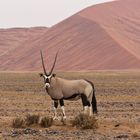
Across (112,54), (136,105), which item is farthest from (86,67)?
(136,105)

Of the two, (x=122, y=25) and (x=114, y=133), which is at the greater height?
(x=122, y=25)

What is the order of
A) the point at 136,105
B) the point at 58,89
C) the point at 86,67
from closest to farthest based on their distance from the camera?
the point at 58,89 < the point at 136,105 < the point at 86,67

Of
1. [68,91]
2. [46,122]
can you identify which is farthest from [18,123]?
[68,91]

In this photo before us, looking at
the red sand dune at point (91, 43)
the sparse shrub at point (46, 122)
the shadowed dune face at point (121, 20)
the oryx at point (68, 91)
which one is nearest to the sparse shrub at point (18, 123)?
the sparse shrub at point (46, 122)

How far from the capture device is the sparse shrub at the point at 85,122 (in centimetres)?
1485

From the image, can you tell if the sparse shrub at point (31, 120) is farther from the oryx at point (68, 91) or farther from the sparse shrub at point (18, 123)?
the oryx at point (68, 91)

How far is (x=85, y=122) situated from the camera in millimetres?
14852

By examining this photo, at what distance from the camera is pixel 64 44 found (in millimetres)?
115625

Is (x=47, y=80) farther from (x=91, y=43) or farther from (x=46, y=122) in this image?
(x=91, y=43)

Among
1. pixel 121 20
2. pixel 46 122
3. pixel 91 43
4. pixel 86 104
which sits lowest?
pixel 46 122

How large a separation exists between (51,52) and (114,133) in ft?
327

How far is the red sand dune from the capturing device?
335 feet

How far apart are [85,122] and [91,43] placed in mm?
97195

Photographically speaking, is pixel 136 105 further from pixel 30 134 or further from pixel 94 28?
pixel 94 28
